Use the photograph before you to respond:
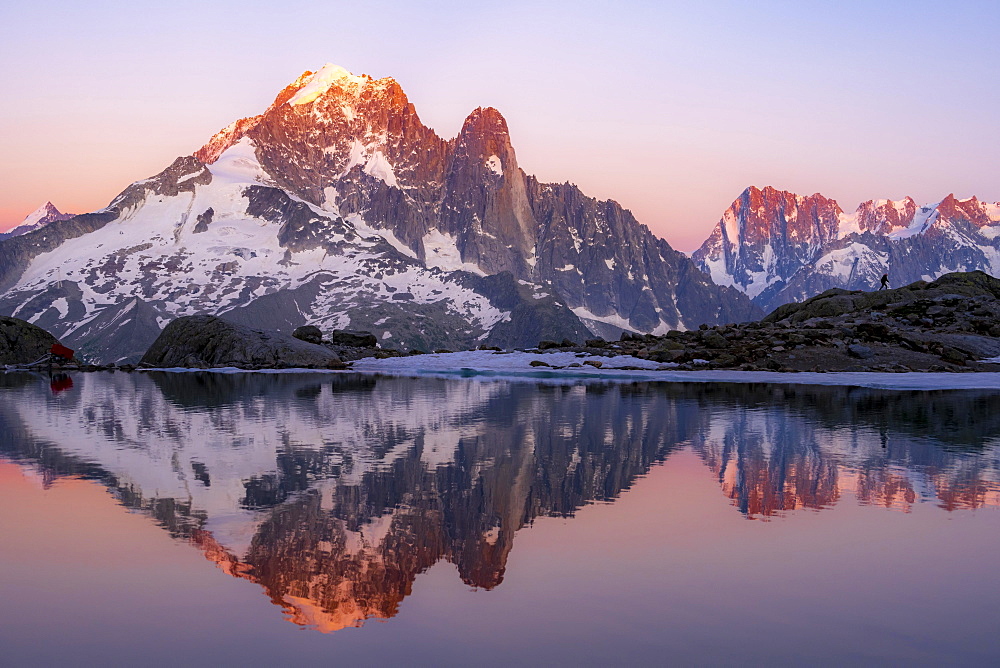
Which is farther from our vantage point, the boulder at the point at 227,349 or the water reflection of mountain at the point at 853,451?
the boulder at the point at 227,349

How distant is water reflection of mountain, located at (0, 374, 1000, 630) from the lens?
14.0m

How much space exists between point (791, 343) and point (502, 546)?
2408 inches

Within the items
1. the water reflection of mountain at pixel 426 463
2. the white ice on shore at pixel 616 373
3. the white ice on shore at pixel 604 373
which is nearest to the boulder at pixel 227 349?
the white ice on shore at pixel 604 373

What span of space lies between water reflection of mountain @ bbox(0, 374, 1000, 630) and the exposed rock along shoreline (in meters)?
24.2

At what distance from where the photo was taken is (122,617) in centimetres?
1113

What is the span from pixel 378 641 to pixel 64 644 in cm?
358

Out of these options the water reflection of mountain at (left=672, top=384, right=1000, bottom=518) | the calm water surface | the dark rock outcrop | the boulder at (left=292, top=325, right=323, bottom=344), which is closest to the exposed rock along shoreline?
the dark rock outcrop

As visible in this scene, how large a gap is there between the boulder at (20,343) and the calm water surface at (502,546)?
94569mm

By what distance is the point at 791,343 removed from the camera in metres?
71.1

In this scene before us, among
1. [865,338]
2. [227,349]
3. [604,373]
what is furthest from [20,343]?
[865,338]

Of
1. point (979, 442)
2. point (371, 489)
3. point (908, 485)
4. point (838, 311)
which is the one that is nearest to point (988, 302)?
point (838, 311)

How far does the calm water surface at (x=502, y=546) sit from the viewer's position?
10.4m

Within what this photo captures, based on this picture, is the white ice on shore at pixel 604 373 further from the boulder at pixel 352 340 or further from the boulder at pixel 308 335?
the boulder at pixel 352 340

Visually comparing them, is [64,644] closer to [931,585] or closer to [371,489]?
[371,489]
